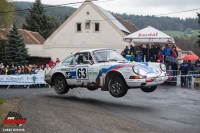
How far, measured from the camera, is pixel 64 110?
34.5ft

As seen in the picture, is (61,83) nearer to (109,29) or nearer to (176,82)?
(176,82)

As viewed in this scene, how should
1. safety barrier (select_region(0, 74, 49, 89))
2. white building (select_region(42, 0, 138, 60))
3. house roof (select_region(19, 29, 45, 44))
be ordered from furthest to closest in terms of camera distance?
1. house roof (select_region(19, 29, 45, 44))
2. white building (select_region(42, 0, 138, 60))
3. safety barrier (select_region(0, 74, 49, 89))

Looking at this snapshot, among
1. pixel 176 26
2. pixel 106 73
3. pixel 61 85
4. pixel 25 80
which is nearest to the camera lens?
pixel 106 73

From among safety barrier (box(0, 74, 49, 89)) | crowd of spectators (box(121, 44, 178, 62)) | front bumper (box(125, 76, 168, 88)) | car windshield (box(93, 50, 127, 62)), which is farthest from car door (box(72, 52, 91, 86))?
safety barrier (box(0, 74, 49, 89))

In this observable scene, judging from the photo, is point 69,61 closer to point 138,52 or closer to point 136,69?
Answer: point 136,69

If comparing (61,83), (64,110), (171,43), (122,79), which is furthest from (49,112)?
(171,43)

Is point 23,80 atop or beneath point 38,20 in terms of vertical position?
beneath

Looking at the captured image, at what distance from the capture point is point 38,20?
72.9 m

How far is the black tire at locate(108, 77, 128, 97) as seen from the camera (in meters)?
12.2

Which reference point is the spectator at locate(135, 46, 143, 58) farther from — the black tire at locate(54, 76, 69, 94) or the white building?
the white building

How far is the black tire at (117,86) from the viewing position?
481 inches

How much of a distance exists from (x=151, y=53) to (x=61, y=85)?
9.81 m

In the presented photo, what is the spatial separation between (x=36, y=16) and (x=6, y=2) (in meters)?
29.0

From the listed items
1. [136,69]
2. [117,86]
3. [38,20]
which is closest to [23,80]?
[117,86]
